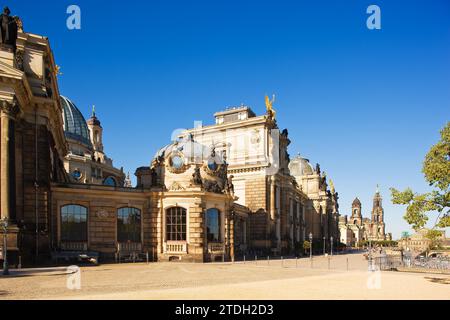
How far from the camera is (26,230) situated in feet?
109

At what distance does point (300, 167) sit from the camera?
10688 cm

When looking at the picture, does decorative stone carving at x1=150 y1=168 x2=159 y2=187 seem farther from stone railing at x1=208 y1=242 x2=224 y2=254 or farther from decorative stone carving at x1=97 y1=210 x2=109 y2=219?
stone railing at x1=208 y1=242 x2=224 y2=254

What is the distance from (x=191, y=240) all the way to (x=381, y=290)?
2496 centimetres

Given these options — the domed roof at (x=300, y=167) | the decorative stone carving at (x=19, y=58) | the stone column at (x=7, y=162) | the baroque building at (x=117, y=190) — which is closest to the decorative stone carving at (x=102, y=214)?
the baroque building at (x=117, y=190)

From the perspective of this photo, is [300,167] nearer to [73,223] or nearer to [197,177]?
[197,177]

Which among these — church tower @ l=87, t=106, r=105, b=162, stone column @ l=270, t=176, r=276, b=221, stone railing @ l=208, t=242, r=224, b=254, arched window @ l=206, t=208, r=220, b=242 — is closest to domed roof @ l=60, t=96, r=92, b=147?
church tower @ l=87, t=106, r=105, b=162

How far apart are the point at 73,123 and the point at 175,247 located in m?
35.0

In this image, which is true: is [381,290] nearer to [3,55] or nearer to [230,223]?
[230,223]

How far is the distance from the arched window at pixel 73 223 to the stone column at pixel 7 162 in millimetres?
8395

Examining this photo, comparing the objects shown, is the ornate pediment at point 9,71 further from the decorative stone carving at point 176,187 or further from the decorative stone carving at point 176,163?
the decorative stone carving at point 176,187

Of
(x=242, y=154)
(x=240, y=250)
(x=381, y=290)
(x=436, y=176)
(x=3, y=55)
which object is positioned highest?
(x=3, y=55)

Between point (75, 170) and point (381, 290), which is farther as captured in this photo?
point (75, 170)
